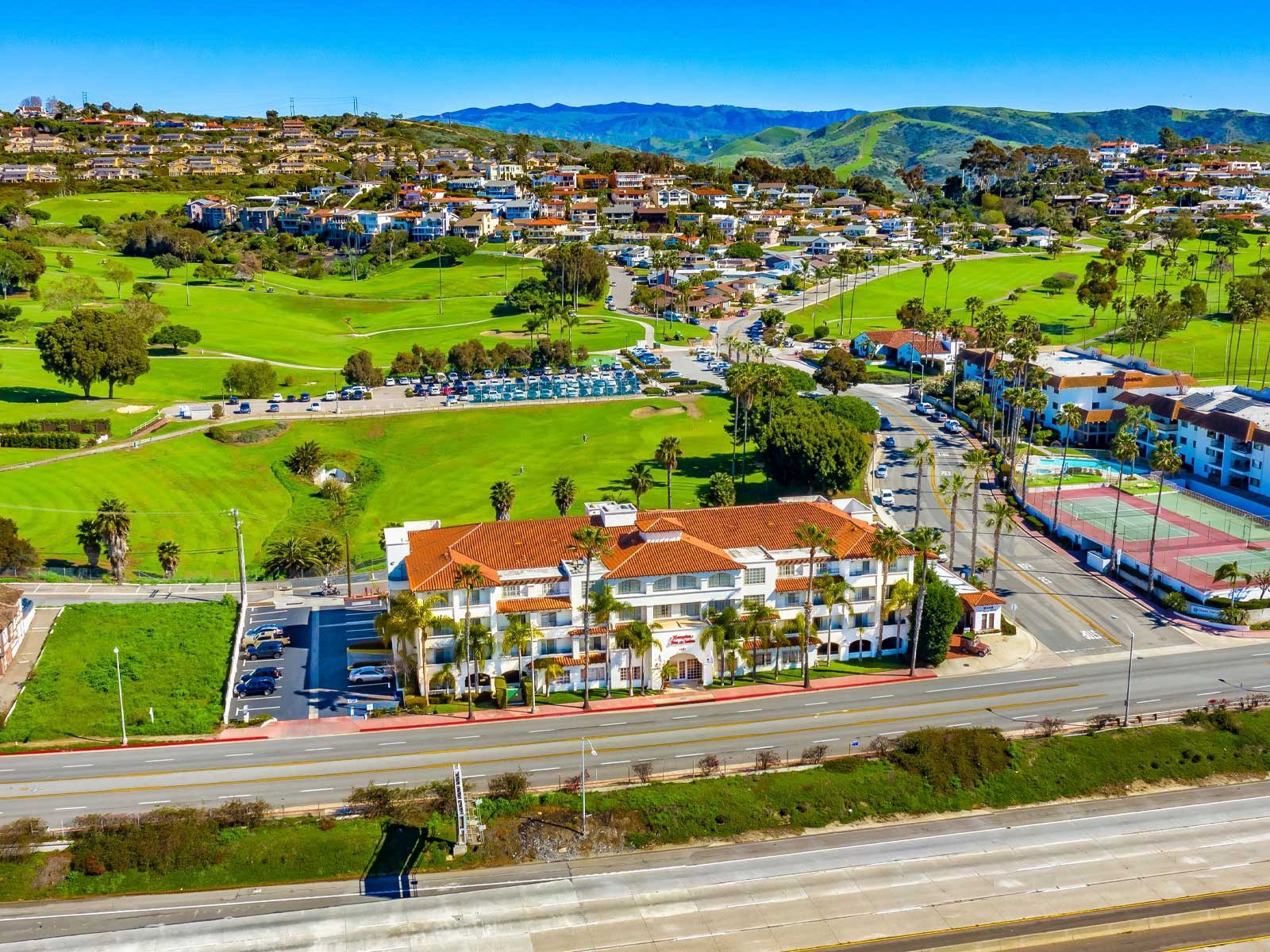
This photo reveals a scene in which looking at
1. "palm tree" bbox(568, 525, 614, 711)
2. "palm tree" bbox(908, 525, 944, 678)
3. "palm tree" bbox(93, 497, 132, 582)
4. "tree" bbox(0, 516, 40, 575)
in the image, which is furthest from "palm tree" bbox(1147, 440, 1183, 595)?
"tree" bbox(0, 516, 40, 575)

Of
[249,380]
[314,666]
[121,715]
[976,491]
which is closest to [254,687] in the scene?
[314,666]

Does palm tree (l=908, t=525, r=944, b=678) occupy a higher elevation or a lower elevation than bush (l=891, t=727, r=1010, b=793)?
higher

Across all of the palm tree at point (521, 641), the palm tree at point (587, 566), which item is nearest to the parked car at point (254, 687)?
the palm tree at point (521, 641)

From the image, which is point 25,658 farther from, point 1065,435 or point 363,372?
point 1065,435

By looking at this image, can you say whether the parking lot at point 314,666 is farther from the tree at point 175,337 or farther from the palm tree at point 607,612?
the tree at point 175,337

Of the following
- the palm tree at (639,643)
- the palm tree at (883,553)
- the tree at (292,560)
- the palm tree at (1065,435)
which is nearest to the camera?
the palm tree at (639,643)

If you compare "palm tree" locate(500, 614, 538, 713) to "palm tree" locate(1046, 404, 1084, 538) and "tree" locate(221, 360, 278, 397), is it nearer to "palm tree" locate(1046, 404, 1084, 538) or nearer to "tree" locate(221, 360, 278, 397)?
"palm tree" locate(1046, 404, 1084, 538)
